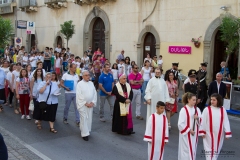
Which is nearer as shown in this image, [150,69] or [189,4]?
[150,69]

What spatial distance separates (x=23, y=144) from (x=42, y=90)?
1.63m

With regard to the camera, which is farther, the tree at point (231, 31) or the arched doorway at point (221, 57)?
the arched doorway at point (221, 57)

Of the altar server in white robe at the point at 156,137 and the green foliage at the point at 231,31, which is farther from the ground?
the green foliage at the point at 231,31

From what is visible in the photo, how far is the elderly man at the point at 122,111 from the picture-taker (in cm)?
875

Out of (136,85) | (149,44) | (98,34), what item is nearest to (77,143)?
(136,85)

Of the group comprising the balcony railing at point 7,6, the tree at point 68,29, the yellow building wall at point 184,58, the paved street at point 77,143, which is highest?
the balcony railing at point 7,6

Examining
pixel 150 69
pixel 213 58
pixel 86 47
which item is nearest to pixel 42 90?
pixel 150 69

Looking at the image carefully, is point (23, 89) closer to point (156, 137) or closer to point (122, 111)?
point (122, 111)

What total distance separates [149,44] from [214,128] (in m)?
14.0

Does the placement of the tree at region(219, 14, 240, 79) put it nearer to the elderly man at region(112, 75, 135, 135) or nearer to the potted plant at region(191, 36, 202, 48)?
the potted plant at region(191, 36, 202, 48)

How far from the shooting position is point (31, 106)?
31.9ft

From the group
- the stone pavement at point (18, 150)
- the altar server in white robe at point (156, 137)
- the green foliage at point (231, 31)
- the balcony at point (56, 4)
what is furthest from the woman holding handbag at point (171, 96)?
the balcony at point (56, 4)

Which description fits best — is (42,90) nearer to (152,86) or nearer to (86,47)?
(152,86)

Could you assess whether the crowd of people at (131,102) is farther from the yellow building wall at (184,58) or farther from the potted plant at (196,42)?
the yellow building wall at (184,58)
